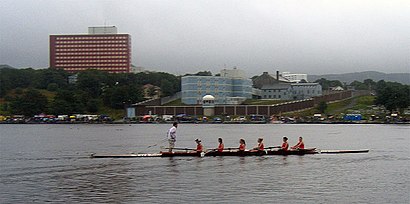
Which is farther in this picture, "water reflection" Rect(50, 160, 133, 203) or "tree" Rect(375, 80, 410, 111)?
"tree" Rect(375, 80, 410, 111)

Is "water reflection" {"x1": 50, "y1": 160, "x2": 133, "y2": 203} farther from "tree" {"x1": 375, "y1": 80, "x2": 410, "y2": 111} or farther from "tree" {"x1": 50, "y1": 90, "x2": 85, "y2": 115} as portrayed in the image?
"tree" {"x1": 50, "y1": 90, "x2": 85, "y2": 115}

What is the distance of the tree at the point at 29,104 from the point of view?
177075 mm

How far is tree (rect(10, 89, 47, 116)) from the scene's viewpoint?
17707 centimetres

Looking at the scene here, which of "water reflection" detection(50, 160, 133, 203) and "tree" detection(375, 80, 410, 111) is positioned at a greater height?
"tree" detection(375, 80, 410, 111)

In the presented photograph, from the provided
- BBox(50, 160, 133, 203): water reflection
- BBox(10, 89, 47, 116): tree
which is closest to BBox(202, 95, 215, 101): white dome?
BBox(10, 89, 47, 116): tree

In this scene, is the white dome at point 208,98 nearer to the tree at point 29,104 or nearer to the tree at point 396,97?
the tree at point 29,104

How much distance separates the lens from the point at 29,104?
177 meters

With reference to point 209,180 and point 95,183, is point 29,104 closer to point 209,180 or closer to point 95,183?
point 95,183

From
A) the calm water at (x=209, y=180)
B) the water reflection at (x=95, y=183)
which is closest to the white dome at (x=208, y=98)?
the calm water at (x=209, y=180)

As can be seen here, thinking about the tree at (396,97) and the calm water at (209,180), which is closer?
the calm water at (209,180)

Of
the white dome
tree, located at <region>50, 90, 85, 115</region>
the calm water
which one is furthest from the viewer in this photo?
the white dome

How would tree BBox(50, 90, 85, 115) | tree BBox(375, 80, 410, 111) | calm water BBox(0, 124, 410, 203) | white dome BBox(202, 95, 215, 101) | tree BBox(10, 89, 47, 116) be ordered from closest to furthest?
calm water BBox(0, 124, 410, 203) → tree BBox(375, 80, 410, 111) → tree BBox(50, 90, 85, 115) → tree BBox(10, 89, 47, 116) → white dome BBox(202, 95, 215, 101)

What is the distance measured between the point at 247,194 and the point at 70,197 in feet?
31.7

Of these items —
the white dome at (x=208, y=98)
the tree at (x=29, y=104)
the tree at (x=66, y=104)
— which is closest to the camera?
the tree at (x=66, y=104)
